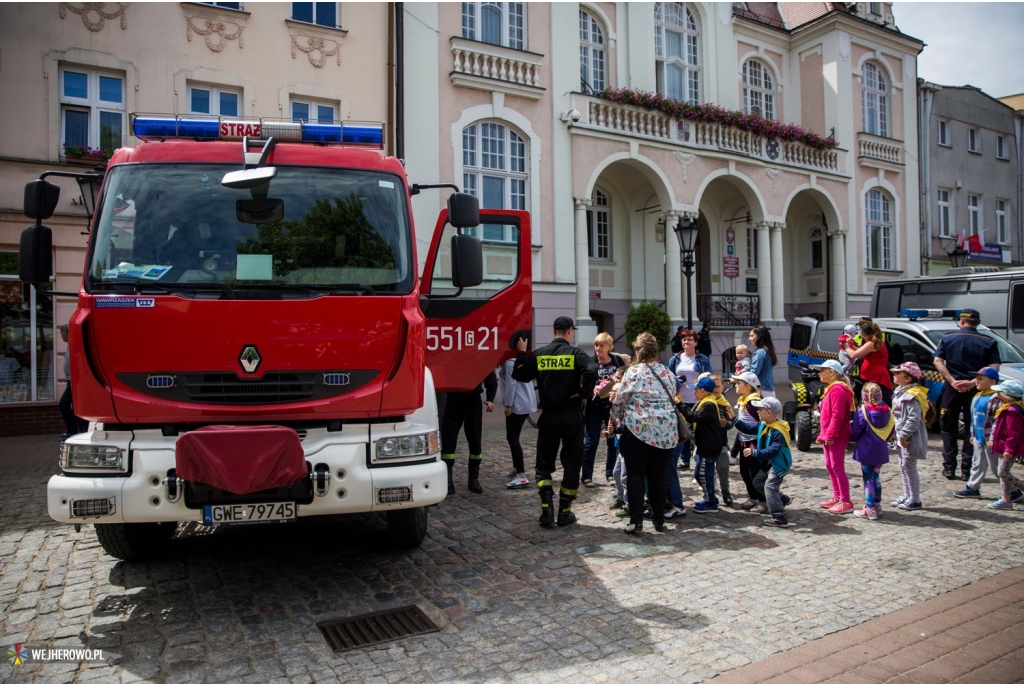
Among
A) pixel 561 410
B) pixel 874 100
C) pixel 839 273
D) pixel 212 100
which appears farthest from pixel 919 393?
pixel 874 100

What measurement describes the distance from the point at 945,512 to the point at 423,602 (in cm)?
522

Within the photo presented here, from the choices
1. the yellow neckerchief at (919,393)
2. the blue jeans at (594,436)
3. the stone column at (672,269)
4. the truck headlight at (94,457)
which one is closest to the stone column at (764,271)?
the stone column at (672,269)

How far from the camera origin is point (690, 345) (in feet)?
27.0

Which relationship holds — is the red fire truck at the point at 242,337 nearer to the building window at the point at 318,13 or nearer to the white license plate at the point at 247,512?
the white license plate at the point at 247,512

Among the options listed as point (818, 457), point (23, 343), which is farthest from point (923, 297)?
point (23, 343)

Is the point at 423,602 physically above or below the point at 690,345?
below

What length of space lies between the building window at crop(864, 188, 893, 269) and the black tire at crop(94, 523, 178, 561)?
24556 millimetres

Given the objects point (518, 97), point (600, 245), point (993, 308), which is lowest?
point (993, 308)

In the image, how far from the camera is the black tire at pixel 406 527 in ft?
17.3

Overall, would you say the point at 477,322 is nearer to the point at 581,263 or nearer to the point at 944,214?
the point at 581,263

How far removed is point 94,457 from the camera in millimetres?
4172

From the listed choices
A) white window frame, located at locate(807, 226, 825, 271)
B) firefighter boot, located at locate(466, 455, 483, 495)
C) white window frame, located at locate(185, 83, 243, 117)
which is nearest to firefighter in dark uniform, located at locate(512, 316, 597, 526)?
firefighter boot, located at locate(466, 455, 483, 495)

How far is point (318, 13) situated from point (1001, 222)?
2805 centimetres

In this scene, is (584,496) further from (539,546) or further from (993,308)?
(993,308)
